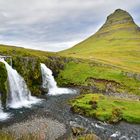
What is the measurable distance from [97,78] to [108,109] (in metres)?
34.7

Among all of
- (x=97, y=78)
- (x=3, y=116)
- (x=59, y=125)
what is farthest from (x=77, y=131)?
(x=97, y=78)

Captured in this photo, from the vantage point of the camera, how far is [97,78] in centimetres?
8675

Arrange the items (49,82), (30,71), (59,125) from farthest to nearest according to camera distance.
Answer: (49,82) < (30,71) < (59,125)

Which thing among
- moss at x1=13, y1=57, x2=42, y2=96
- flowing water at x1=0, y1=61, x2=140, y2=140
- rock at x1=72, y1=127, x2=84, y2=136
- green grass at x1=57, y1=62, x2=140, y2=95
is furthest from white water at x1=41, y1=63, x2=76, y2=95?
rock at x1=72, y1=127, x2=84, y2=136

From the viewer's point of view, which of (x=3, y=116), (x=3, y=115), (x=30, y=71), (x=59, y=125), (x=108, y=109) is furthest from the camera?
(x=30, y=71)

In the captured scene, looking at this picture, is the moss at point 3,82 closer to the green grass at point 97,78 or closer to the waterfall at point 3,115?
the waterfall at point 3,115

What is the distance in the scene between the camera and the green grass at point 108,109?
49.3 meters

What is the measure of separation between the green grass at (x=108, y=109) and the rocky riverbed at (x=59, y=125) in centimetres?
166

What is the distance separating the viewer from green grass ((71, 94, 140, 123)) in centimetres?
4931

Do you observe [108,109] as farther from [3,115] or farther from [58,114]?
[3,115]

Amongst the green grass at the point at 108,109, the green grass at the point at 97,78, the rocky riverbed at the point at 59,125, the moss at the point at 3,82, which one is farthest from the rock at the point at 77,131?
the green grass at the point at 97,78

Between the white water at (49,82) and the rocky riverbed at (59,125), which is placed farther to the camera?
the white water at (49,82)

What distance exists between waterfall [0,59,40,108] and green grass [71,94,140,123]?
11110 mm

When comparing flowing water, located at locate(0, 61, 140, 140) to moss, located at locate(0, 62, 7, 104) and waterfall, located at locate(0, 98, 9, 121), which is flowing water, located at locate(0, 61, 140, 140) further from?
moss, located at locate(0, 62, 7, 104)
